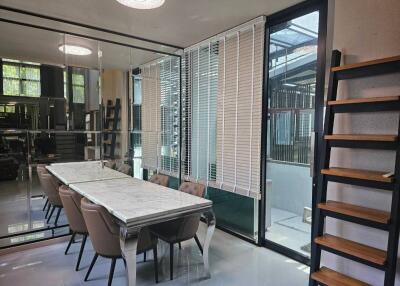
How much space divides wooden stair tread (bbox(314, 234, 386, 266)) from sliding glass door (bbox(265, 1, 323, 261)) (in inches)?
30.3

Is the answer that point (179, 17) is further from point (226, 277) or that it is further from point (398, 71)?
point (226, 277)

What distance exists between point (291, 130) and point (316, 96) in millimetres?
510

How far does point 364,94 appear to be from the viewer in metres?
2.03

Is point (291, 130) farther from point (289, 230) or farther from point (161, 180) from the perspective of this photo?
point (161, 180)

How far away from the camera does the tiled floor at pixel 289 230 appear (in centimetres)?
310

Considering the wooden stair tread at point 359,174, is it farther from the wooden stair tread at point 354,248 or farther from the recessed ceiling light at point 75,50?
the recessed ceiling light at point 75,50

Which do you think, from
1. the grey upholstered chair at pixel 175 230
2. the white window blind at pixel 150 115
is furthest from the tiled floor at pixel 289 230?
the white window blind at pixel 150 115

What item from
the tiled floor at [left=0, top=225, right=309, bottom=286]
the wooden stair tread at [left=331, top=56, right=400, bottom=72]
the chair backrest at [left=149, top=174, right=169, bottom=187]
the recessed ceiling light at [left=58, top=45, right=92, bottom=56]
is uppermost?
the recessed ceiling light at [left=58, top=45, right=92, bottom=56]

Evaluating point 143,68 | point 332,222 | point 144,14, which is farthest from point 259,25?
point 332,222

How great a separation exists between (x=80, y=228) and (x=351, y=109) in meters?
2.77

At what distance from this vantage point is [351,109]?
2010 millimetres

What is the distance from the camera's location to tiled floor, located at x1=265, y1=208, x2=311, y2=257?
3.10 m

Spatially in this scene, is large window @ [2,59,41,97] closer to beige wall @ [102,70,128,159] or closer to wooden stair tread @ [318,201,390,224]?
beige wall @ [102,70,128,159]

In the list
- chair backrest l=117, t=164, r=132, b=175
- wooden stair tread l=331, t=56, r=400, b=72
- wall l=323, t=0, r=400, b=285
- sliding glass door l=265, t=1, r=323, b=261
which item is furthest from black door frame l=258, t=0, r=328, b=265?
chair backrest l=117, t=164, r=132, b=175
